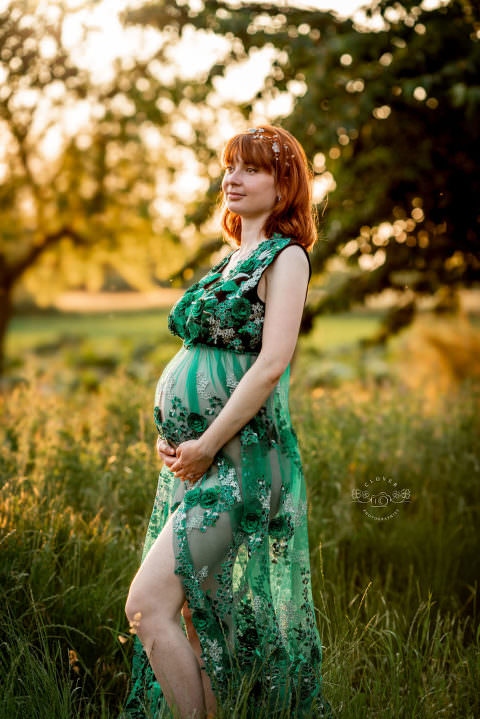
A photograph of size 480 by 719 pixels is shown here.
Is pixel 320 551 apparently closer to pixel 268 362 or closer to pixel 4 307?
pixel 268 362

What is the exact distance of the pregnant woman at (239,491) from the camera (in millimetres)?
1991

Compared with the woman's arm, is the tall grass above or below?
below

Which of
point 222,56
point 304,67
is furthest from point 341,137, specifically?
point 222,56

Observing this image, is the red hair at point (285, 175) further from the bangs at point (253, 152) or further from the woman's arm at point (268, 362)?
the woman's arm at point (268, 362)

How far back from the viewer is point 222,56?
15.5 feet

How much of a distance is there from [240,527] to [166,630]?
0.36 m

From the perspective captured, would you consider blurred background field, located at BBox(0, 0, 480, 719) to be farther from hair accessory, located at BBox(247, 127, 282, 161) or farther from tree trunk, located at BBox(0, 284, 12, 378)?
tree trunk, located at BBox(0, 284, 12, 378)

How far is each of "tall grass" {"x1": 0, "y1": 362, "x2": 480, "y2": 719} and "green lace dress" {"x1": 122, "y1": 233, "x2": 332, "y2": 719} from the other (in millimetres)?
158

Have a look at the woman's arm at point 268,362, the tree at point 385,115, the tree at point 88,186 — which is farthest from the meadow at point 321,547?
the tree at point 88,186

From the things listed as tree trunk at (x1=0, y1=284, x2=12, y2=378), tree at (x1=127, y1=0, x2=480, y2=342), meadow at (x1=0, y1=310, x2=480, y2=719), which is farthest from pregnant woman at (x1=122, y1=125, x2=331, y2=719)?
tree trunk at (x1=0, y1=284, x2=12, y2=378)

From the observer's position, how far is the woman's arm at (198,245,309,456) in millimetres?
2008

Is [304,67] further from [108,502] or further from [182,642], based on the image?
[182,642]

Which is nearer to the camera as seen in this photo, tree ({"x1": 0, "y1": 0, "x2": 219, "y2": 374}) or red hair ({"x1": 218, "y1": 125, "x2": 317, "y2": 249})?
red hair ({"x1": 218, "y1": 125, "x2": 317, "y2": 249})

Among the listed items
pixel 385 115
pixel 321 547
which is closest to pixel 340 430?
pixel 321 547
